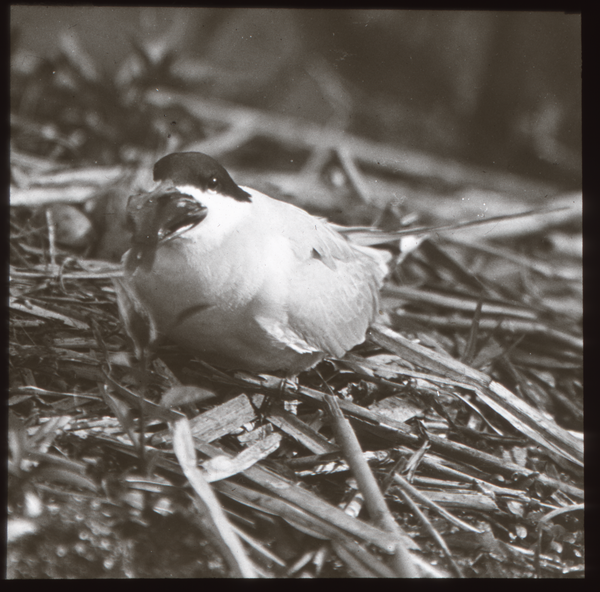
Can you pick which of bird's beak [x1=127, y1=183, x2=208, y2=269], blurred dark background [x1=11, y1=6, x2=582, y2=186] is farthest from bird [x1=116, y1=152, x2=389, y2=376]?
blurred dark background [x1=11, y1=6, x2=582, y2=186]

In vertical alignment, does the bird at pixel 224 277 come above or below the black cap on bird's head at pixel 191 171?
below

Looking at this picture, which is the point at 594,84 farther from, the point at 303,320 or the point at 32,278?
the point at 32,278

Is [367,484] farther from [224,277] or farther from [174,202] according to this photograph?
[174,202]

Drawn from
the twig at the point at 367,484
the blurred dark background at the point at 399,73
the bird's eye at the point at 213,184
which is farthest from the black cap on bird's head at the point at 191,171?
the blurred dark background at the point at 399,73

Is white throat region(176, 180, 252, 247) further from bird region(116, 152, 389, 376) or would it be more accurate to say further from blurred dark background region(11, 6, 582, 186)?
blurred dark background region(11, 6, 582, 186)

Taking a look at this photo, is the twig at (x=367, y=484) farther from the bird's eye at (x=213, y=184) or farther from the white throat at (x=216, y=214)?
the bird's eye at (x=213, y=184)

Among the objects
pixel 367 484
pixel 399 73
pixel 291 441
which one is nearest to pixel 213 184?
pixel 291 441
